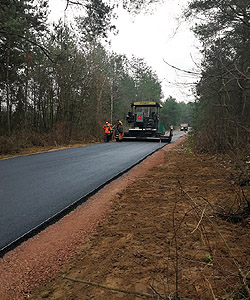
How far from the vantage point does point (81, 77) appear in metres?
21.9

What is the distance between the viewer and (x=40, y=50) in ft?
42.9

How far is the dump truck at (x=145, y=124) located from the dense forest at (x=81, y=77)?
281 centimetres

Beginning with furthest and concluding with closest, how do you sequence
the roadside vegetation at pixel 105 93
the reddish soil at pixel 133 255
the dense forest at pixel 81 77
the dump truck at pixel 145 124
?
the dump truck at pixel 145 124
the dense forest at pixel 81 77
the roadside vegetation at pixel 105 93
the reddish soil at pixel 133 255

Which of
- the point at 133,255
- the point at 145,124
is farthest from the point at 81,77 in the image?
the point at 133,255

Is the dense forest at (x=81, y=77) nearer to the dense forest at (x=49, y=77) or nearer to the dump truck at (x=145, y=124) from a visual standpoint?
the dense forest at (x=49, y=77)

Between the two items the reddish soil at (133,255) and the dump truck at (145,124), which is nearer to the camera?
the reddish soil at (133,255)

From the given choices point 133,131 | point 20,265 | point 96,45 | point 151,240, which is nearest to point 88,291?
point 20,265

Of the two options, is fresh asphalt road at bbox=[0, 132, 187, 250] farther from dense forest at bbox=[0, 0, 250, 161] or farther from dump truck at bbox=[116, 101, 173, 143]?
dump truck at bbox=[116, 101, 173, 143]

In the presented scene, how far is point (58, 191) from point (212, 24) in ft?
25.2

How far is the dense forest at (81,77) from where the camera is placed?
789 cm

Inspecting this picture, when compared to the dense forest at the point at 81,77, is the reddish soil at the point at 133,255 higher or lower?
lower

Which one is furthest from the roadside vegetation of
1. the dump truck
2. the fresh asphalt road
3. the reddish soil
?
the dump truck

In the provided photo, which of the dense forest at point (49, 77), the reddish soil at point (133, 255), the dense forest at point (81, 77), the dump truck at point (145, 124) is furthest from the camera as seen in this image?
the dump truck at point (145, 124)

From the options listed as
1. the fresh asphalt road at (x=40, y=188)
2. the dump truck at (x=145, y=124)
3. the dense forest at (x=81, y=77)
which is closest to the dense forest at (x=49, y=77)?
the dense forest at (x=81, y=77)
